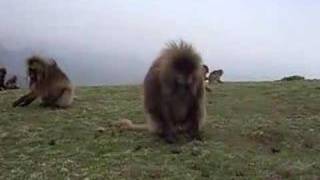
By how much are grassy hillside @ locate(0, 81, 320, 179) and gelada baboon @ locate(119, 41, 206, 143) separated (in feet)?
1.35

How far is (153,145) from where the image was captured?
1520 centimetres

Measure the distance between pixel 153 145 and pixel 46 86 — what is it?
736 centimetres

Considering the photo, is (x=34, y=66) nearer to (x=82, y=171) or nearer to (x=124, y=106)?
(x=124, y=106)

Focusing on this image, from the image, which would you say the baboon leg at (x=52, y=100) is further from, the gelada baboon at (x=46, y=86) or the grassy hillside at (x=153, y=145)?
the grassy hillside at (x=153, y=145)

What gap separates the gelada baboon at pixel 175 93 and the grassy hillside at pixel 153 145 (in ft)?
1.35

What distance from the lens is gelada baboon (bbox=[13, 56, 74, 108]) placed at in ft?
69.9

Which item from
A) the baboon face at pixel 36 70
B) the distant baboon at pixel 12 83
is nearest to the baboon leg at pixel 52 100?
the baboon face at pixel 36 70

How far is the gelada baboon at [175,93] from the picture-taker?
48.2 feet

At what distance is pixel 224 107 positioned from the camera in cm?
2200

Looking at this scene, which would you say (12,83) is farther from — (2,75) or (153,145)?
(153,145)

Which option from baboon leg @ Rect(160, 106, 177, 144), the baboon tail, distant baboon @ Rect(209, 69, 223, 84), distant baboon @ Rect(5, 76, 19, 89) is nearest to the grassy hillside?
baboon leg @ Rect(160, 106, 177, 144)

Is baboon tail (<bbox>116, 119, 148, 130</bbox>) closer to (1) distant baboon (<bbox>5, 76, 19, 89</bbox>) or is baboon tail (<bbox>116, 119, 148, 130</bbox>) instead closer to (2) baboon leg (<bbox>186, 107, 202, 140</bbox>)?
(2) baboon leg (<bbox>186, 107, 202, 140</bbox>)

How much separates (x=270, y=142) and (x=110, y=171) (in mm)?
4466

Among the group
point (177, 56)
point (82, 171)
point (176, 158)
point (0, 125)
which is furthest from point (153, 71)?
point (0, 125)
